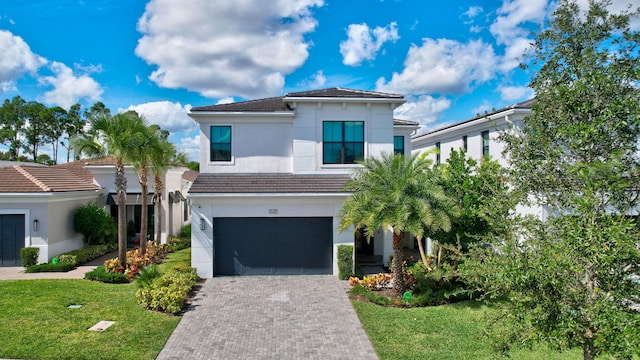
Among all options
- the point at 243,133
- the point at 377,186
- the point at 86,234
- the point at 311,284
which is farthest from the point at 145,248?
the point at 377,186

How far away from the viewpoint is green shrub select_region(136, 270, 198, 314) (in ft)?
40.1

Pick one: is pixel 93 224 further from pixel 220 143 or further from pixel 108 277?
pixel 220 143

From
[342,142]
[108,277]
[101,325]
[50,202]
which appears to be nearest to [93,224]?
[50,202]

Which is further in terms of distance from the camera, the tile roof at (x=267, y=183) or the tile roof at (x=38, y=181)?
the tile roof at (x=38, y=181)

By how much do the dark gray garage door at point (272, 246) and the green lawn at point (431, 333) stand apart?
13.6ft

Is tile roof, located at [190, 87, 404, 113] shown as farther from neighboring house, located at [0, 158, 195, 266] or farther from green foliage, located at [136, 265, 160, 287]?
green foliage, located at [136, 265, 160, 287]

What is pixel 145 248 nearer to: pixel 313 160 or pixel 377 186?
pixel 313 160

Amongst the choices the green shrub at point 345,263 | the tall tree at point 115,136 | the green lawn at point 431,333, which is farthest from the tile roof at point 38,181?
the green lawn at point 431,333

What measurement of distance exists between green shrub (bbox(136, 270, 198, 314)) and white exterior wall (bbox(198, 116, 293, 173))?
238 inches

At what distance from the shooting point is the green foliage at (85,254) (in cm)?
1808

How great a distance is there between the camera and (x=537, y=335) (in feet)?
17.3

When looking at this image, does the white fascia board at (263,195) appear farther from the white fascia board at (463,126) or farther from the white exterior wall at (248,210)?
the white fascia board at (463,126)

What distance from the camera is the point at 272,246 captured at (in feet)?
55.6

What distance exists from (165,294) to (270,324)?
3.77 meters
